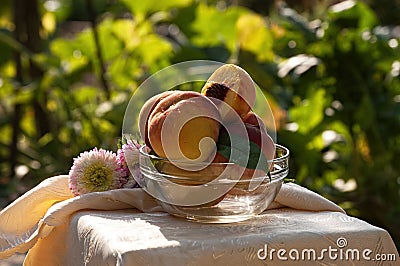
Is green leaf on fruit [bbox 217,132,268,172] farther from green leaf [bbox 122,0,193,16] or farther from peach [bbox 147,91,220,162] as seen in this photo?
green leaf [bbox 122,0,193,16]

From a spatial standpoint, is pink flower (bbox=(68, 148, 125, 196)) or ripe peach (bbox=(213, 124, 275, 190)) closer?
ripe peach (bbox=(213, 124, 275, 190))

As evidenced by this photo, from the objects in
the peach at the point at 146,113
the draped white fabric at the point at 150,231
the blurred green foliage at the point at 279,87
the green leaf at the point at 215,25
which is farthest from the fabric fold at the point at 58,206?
the green leaf at the point at 215,25

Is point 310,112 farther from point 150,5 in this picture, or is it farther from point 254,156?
point 254,156

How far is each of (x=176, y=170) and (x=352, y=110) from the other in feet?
5.98

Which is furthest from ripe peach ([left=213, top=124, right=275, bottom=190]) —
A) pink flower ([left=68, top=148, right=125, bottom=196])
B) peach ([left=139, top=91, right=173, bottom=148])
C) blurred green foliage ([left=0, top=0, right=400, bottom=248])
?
blurred green foliage ([left=0, top=0, right=400, bottom=248])

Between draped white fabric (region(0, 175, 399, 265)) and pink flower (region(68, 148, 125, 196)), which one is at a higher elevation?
pink flower (region(68, 148, 125, 196))

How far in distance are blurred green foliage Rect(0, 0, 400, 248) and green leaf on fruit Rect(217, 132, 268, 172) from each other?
5.24 feet

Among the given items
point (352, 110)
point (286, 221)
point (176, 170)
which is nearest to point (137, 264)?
point (176, 170)

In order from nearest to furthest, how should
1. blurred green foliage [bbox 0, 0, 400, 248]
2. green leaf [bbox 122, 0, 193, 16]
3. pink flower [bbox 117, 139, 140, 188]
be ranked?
1. pink flower [bbox 117, 139, 140, 188]
2. blurred green foliage [bbox 0, 0, 400, 248]
3. green leaf [bbox 122, 0, 193, 16]

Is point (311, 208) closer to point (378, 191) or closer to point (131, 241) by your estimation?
point (131, 241)

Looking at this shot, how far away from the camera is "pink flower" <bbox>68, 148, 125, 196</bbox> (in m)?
1.43

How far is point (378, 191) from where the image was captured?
294 centimetres

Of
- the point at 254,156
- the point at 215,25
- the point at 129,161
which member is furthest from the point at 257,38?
the point at 254,156

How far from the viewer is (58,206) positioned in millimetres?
1368
